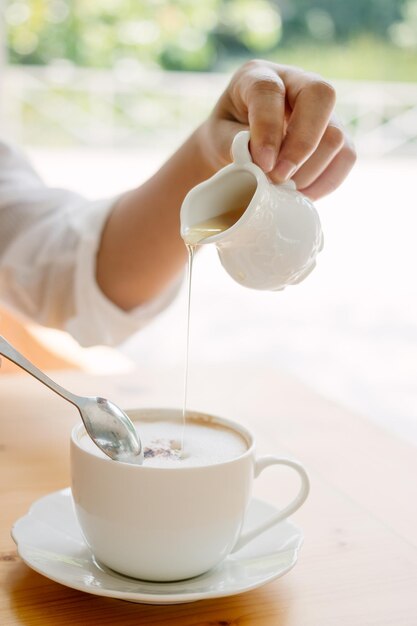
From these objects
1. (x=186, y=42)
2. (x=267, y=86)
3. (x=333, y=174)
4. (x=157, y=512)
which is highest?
(x=267, y=86)

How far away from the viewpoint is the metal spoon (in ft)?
2.04

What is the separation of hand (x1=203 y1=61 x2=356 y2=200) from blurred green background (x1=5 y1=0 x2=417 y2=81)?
8.66 meters

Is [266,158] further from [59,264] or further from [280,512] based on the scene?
[59,264]

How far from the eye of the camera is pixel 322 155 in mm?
824

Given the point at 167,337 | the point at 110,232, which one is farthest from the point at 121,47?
the point at 110,232

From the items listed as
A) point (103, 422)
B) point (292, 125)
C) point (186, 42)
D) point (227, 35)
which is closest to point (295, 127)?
point (292, 125)

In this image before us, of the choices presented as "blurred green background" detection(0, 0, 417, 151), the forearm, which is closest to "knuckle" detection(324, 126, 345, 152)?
the forearm

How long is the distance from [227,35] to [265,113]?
9.15m

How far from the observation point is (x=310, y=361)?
3.21 meters

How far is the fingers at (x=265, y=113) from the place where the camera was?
2.32 ft

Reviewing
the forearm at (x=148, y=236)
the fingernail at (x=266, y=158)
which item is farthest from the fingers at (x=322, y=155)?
the forearm at (x=148, y=236)

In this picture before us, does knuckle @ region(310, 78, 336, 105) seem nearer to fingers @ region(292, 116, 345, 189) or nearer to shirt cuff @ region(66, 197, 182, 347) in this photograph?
fingers @ region(292, 116, 345, 189)

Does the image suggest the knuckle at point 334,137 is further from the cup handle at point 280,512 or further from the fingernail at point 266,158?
the cup handle at point 280,512

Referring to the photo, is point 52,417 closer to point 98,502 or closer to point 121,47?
point 98,502
